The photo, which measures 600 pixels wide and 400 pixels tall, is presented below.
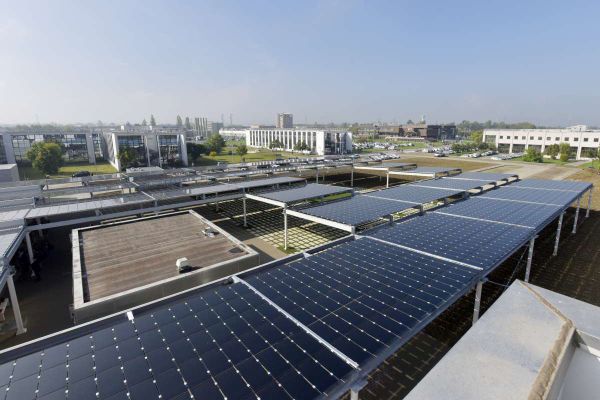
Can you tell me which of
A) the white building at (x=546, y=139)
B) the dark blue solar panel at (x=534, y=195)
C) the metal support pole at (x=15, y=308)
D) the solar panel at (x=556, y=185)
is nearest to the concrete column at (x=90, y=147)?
the metal support pole at (x=15, y=308)

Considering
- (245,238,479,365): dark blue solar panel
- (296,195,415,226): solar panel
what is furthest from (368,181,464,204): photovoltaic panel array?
(245,238,479,365): dark blue solar panel

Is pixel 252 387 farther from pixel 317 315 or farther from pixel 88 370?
pixel 88 370

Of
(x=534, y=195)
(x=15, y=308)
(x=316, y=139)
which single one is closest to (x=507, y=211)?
(x=534, y=195)

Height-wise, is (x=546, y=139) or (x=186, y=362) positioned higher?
(x=546, y=139)

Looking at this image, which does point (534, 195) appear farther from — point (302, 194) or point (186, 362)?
point (186, 362)

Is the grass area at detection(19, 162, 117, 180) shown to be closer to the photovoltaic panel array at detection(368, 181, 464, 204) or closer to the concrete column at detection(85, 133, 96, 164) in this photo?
the concrete column at detection(85, 133, 96, 164)

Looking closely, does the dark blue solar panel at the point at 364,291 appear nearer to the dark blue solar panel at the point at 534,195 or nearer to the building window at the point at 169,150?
the dark blue solar panel at the point at 534,195
